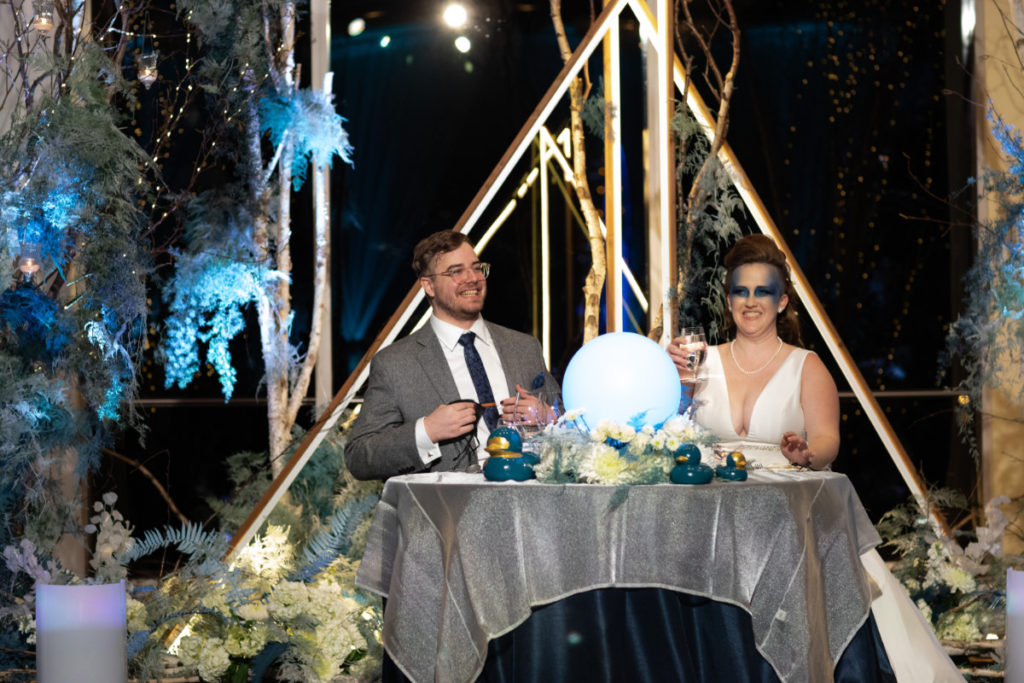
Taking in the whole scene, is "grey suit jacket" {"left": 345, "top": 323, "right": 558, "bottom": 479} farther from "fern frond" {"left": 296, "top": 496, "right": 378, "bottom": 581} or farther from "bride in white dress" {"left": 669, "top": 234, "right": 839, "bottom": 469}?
"fern frond" {"left": 296, "top": 496, "right": 378, "bottom": 581}

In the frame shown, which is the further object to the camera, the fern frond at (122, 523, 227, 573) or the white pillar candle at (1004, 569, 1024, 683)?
the fern frond at (122, 523, 227, 573)

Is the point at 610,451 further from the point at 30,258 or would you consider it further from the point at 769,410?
the point at 30,258

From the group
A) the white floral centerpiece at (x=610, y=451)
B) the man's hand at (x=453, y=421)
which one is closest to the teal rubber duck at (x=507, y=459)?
the white floral centerpiece at (x=610, y=451)

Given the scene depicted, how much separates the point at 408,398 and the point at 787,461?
3.43ft

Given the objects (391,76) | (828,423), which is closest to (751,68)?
(391,76)

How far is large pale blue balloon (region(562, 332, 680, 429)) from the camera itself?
226 cm

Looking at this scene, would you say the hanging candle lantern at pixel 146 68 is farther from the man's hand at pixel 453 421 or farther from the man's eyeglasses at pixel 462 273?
the man's hand at pixel 453 421

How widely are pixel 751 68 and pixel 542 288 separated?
1.49 m

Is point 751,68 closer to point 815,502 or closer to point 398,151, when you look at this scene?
point 398,151

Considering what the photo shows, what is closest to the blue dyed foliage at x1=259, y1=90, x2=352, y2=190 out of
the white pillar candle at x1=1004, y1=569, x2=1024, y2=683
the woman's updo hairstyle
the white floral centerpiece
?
the woman's updo hairstyle

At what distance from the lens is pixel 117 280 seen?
12.6 feet

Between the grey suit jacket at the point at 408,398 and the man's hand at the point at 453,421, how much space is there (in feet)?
0.65
